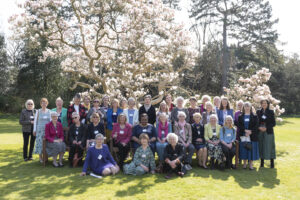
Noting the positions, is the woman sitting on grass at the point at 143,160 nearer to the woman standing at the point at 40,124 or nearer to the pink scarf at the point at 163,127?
the pink scarf at the point at 163,127

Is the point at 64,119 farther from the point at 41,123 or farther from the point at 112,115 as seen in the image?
the point at 112,115

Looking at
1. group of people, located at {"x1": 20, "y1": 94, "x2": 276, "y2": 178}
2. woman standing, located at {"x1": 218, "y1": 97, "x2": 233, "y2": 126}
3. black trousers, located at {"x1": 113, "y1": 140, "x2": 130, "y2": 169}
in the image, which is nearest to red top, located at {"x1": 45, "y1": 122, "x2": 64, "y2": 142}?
group of people, located at {"x1": 20, "y1": 94, "x2": 276, "y2": 178}

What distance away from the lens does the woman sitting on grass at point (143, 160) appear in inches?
217

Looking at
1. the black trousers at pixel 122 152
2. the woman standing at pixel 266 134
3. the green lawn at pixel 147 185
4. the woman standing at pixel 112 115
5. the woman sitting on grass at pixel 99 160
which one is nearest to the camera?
the green lawn at pixel 147 185

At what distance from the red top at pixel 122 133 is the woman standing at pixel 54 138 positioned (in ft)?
4.28

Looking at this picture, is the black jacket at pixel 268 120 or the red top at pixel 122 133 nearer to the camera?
the red top at pixel 122 133

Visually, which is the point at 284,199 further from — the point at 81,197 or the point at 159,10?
the point at 159,10

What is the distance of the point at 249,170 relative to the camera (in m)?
6.17

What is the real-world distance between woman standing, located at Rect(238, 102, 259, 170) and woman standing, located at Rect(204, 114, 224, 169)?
1.99 feet

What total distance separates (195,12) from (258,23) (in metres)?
5.54

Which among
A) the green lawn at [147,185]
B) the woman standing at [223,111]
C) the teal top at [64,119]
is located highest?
the woman standing at [223,111]

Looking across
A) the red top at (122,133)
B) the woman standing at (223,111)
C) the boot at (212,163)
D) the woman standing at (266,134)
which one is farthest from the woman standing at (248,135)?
the red top at (122,133)

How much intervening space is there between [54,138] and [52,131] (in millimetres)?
189

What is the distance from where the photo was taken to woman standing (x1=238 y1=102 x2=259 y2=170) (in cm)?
623
